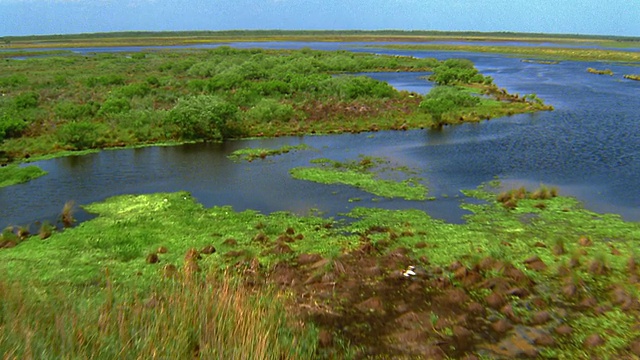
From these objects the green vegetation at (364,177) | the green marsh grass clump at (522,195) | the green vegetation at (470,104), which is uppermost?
the green vegetation at (470,104)

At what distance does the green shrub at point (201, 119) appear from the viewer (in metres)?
25.8

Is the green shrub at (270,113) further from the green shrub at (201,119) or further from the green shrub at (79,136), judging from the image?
the green shrub at (79,136)

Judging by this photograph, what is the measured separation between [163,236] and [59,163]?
36.3ft

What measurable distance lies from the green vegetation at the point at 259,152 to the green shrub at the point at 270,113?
19.4ft

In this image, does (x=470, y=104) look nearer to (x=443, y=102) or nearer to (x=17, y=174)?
(x=443, y=102)

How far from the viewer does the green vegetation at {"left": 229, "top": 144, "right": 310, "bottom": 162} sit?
22.5m

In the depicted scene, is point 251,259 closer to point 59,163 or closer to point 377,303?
point 377,303

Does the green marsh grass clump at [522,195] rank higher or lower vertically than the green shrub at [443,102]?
lower

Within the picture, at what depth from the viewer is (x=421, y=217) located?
48.0 ft

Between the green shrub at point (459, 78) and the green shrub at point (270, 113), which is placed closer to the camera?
the green shrub at point (270, 113)

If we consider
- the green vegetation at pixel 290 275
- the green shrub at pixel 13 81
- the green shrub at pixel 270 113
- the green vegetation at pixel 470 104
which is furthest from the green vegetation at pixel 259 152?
the green shrub at pixel 13 81


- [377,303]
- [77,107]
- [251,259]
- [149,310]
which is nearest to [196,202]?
[251,259]

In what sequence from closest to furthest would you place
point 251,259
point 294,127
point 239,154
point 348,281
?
point 348,281 → point 251,259 → point 239,154 → point 294,127

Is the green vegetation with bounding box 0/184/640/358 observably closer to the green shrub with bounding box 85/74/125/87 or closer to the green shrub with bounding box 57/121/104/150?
the green shrub with bounding box 57/121/104/150
